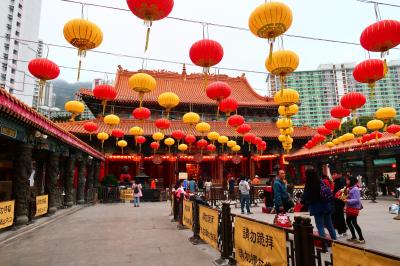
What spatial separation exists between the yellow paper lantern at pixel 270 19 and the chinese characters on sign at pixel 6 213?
760cm

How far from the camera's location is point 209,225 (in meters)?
5.93

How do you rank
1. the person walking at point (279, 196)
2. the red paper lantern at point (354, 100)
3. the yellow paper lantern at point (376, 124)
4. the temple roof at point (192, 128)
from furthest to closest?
the temple roof at point (192, 128) < the yellow paper lantern at point (376, 124) < the red paper lantern at point (354, 100) < the person walking at point (279, 196)

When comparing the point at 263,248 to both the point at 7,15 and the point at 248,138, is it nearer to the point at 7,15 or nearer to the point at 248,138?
the point at 248,138

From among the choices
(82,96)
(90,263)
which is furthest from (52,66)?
(82,96)

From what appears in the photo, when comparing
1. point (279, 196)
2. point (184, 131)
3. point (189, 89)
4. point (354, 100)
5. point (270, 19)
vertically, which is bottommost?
point (279, 196)

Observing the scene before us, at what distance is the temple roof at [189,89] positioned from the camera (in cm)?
2553

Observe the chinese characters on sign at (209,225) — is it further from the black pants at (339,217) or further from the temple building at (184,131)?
the temple building at (184,131)

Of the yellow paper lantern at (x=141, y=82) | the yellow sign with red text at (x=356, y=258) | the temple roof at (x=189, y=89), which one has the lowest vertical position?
the yellow sign with red text at (x=356, y=258)

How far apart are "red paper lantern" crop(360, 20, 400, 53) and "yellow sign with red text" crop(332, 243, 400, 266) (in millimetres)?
5299

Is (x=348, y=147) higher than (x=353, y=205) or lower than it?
higher

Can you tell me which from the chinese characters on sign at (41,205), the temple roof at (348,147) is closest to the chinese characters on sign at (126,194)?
the chinese characters on sign at (41,205)

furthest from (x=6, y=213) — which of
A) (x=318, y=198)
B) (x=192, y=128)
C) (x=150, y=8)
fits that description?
(x=192, y=128)

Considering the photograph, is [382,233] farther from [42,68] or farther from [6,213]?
[42,68]

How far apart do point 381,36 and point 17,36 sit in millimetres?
77813
